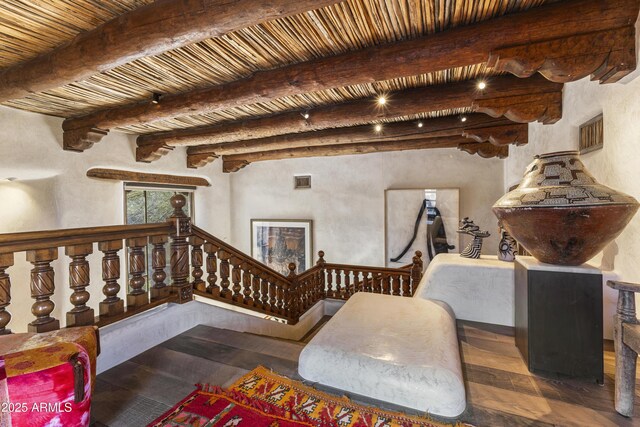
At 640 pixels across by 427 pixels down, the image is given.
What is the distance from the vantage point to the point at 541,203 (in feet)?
4.16

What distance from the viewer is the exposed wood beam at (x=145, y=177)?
12.0 ft

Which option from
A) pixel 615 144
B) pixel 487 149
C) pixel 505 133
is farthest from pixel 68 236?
pixel 487 149

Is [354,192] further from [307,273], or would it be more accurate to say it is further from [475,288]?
[475,288]

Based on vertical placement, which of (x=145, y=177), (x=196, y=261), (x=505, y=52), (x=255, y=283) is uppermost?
(x=505, y=52)

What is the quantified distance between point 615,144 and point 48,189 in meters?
5.40

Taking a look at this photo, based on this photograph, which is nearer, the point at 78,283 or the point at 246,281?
the point at 78,283


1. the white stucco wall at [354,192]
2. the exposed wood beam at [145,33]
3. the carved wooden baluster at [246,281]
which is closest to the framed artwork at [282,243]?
the white stucco wall at [354,192]

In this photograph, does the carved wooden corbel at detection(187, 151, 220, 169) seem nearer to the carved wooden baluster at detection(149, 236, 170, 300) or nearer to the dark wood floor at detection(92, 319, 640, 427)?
the carved wooden baluster at detection(149, 236, 170, 300)

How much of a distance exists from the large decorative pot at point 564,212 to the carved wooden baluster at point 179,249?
6.79ft

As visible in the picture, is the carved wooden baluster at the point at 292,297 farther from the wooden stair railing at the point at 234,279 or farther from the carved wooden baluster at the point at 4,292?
the carved wooden baluster at the point at 4,292

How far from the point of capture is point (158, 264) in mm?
1926

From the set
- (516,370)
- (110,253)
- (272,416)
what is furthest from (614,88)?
(110,253)

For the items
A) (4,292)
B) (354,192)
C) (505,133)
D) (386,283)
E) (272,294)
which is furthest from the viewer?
(354,192)

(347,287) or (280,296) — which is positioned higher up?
(280,296)
